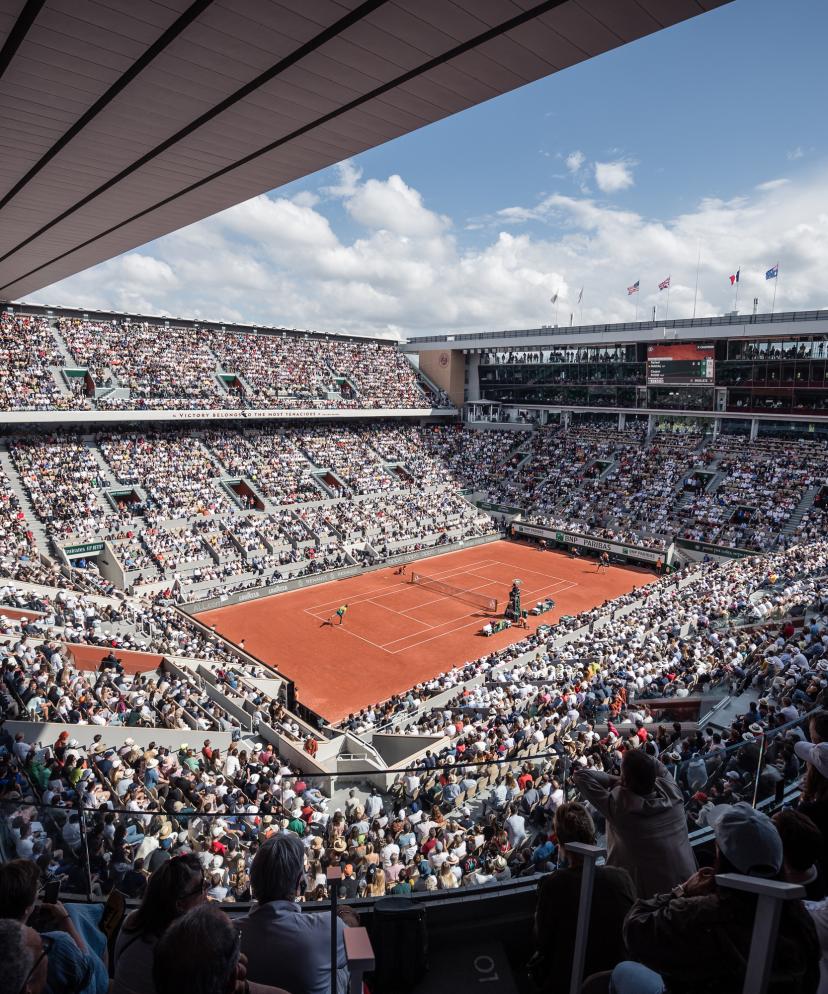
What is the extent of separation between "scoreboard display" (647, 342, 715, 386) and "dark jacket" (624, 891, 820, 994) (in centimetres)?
4518

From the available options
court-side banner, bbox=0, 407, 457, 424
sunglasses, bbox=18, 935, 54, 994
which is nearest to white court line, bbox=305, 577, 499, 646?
court-side banner, bbox=0, 407, 457, 424

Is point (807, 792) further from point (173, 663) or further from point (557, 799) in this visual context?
point (173, 663)

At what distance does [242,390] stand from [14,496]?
687 inches

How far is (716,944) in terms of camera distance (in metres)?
2.46

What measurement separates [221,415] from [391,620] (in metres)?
19.8

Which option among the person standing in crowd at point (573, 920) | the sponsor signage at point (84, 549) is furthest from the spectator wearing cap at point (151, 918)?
the sponsor signage at point (84, 549)

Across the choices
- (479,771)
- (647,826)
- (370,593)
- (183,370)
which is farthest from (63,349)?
(647,826)

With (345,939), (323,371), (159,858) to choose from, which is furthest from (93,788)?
(323,371)

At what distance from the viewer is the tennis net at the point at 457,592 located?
30547mm

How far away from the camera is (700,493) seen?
3888 centimetres

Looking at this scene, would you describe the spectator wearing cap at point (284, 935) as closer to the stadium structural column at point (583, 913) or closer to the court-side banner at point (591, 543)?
the stadium structural column at point (583, 913)

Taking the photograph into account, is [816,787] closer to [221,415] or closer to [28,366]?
[221,415]

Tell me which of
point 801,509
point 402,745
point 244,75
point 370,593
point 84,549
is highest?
point 244,75

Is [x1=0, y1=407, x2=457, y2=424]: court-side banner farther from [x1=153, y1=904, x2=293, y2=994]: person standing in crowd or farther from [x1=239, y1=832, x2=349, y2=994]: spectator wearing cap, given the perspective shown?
[x1=153, y1=904, x2=293, y2=994]: person standing in crowd
